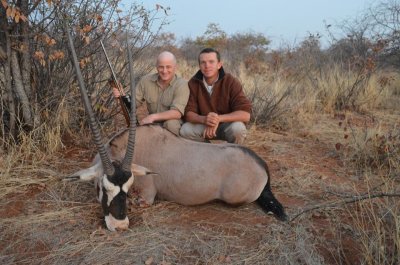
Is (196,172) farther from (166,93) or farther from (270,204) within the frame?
(166,93)

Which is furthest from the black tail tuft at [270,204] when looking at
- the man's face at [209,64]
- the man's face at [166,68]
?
the man's face at [166,68]

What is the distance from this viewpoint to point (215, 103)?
4.07 m

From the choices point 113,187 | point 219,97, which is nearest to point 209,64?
point 219,97

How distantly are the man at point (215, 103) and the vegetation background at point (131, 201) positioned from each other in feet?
2.06

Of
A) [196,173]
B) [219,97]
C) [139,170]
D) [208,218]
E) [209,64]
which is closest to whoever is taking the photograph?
[139,170]

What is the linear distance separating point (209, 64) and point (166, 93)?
1.60ft

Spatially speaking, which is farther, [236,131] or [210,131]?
[236,131]

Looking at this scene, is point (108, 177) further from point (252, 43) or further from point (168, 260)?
point (252, 43)

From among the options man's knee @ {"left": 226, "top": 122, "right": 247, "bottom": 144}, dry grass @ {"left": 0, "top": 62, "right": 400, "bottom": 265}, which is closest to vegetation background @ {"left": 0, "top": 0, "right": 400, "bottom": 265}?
dry grass @ {"left": 0, "top": 62, "right": 400, "bottom": 265}

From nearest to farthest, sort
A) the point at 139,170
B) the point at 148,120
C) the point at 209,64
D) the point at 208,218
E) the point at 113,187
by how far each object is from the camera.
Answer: the point at 113,187, the point at 139,170, the point at 208,218, the point at 148,120, the point at 209,64

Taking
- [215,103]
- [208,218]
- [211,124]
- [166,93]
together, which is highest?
[166,93]

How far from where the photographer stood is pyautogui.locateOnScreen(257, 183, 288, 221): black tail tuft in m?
3.09

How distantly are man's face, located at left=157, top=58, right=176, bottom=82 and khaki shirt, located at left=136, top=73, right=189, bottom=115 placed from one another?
102mm

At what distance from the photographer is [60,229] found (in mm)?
2791
